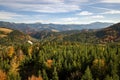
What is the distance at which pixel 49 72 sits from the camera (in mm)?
143750

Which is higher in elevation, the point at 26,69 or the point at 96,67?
the point at 96,67

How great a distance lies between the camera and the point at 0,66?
162 m

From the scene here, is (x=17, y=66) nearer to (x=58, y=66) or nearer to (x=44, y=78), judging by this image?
(x=58, y=66)

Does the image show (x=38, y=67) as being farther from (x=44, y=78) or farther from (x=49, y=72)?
(x=44, y=78)

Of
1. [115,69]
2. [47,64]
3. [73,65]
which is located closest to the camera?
[115,69]

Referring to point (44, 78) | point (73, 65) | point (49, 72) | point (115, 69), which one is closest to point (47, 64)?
point (49, 72)

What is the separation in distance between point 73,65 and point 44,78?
77.2ft

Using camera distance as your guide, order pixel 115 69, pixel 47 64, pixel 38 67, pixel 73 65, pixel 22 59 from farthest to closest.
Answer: pixel 22 59 < pixel 38 67 < pixel 47 64 < pixel 73 65 < pixel 115 69

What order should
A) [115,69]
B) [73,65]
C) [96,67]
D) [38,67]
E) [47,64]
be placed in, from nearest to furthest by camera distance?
[115,69] < [96,67] < [73,65] < [47,64] < [38,67]

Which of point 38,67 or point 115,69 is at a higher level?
point 115,69

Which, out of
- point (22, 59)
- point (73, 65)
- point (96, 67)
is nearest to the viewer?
point (96, 67)

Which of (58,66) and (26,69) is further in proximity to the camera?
(26,69)

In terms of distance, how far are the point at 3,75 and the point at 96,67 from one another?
52.7m

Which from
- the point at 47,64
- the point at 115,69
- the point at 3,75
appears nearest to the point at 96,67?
the point at 115,69
